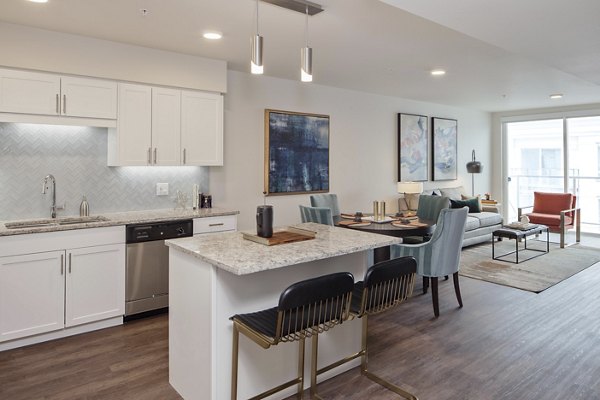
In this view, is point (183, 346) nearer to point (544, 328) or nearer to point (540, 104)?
point (544, 328)

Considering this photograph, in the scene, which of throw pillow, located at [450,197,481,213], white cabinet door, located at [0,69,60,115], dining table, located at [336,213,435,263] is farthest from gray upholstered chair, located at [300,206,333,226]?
throw pillow, located at [450,197,481,213]

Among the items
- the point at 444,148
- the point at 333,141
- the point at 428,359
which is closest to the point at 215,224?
the point at 428,359

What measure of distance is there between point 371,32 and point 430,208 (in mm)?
2571

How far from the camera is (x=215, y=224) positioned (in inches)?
160

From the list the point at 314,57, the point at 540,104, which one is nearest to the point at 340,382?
the point at 314,57

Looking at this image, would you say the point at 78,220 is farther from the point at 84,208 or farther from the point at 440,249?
the point at 440,249

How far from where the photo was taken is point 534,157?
904 centimetres

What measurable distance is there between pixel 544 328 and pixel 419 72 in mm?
3127

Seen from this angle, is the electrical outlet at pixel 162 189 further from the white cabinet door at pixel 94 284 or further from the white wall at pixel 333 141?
the white cabinet door at pixel 94 284

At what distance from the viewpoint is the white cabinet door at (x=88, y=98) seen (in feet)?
11.2

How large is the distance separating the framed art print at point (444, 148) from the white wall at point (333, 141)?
15 centimetres

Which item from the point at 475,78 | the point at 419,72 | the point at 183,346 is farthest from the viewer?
the point at 475,78

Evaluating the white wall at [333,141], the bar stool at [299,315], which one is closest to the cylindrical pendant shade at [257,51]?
the bar stool at [299,315]

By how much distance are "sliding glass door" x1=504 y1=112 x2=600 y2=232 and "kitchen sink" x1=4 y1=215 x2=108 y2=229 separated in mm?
8522
